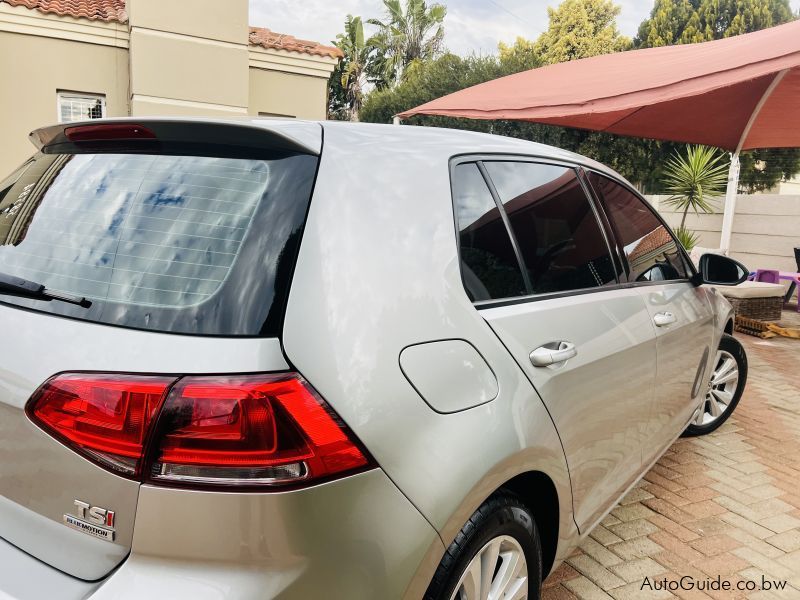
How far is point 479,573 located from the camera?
65.2 inches

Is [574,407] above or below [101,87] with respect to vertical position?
below

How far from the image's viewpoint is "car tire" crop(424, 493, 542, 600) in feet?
4.98

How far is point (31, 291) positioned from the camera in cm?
149

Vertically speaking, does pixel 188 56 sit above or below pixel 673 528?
above

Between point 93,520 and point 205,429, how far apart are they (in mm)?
308

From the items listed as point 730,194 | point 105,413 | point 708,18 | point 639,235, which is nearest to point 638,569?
point 639,235

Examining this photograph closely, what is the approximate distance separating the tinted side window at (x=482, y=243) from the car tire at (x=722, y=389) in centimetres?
265

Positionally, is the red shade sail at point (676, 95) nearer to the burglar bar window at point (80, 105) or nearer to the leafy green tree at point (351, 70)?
the burglar bar window at point (80, 105)

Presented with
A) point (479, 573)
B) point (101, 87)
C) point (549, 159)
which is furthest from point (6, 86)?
point (479, 573)

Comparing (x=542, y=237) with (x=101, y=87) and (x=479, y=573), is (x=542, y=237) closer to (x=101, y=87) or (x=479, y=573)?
(x=479, y=573)

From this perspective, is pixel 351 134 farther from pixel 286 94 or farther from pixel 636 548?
pixel 286 94

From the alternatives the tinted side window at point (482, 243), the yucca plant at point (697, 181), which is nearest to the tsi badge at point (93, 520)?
the tinted side window at point (482, 243)

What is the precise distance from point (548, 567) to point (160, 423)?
1469mm

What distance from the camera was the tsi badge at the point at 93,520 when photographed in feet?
4.13
